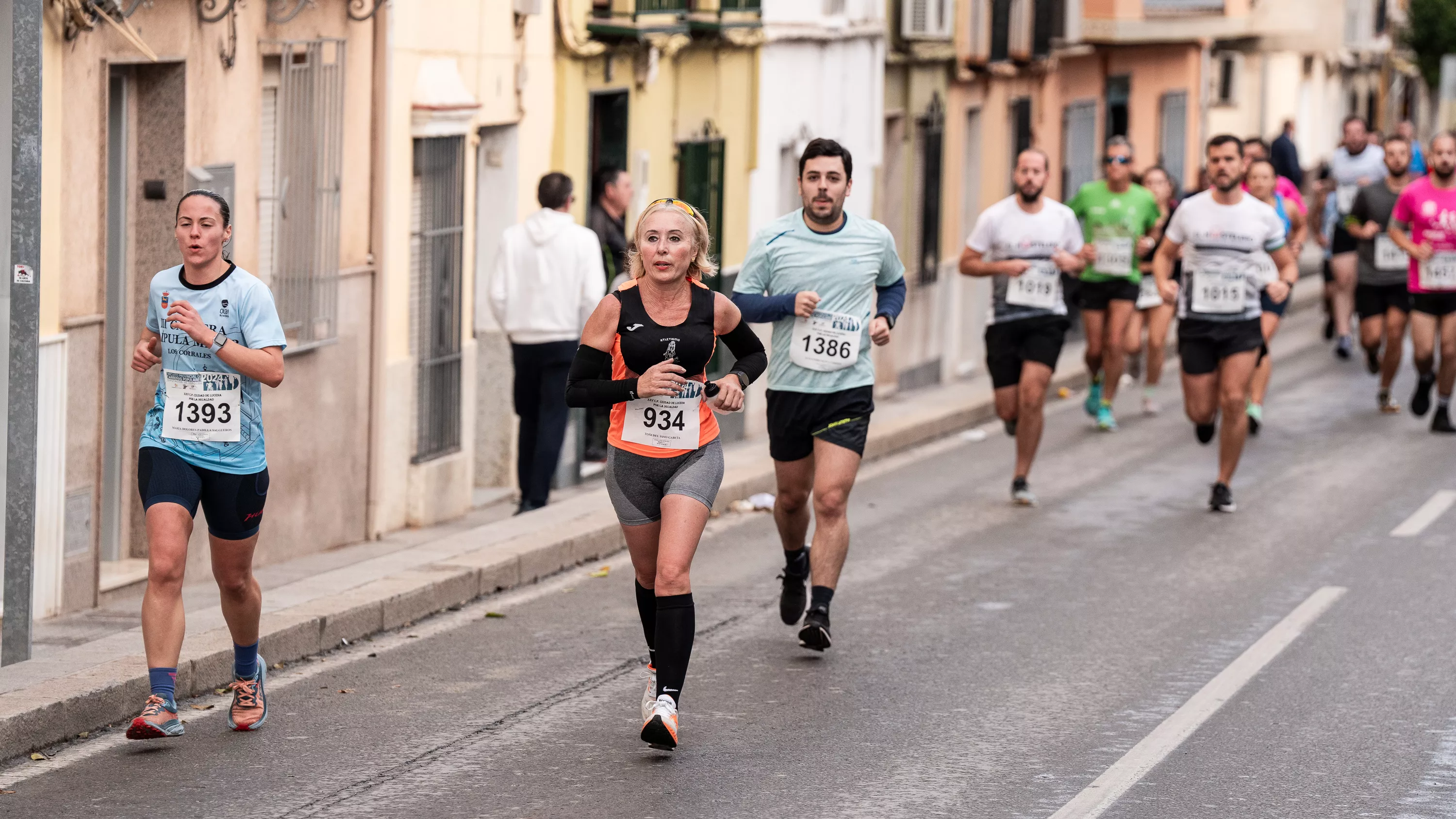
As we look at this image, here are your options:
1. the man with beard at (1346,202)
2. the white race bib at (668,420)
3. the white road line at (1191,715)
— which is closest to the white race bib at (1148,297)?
the man with beard at (1346,202)

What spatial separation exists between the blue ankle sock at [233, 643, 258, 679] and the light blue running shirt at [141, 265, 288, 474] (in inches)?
22.7

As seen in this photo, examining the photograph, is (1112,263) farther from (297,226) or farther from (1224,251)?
(297,226)

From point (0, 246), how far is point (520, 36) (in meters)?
6.24

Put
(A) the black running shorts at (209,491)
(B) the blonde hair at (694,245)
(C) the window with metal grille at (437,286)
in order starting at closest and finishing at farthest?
(A) the black running shorts at (209,491)
(B) the blonde hair at (694,245)
(C) the window with metal grille at (437,286)

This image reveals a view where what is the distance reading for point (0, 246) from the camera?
7969 mm

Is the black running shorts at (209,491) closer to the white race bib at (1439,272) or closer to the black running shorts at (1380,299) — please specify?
the white race bib at (1439,272)

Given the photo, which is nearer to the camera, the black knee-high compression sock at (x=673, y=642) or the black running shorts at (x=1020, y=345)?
the black knee-high compression sock at (x=673, y=642)

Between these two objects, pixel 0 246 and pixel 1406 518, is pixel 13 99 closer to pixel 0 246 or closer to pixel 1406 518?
pixel 0 246

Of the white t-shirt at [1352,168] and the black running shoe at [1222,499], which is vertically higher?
the white t-shirt at [1352,168]

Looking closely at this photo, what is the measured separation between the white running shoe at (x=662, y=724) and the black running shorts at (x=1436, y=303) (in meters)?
10.7

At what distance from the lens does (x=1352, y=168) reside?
2284cm

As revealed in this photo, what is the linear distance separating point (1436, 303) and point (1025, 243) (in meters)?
4.77

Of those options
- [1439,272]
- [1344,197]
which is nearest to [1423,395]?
[1439,272]

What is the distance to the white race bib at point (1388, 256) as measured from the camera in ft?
58.1
